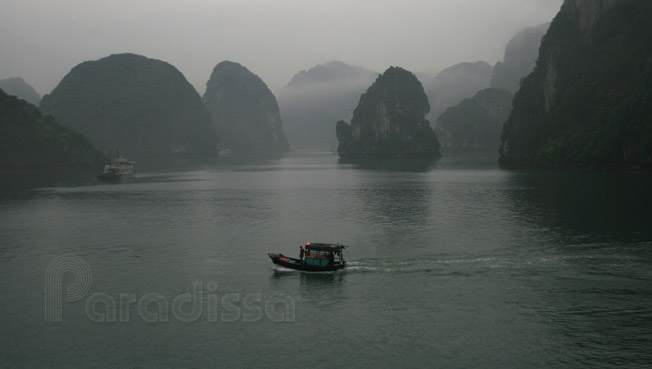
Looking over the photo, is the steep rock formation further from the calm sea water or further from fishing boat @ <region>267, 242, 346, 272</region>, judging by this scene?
fishing boat @ <region>267, 242, 346, 272</region>

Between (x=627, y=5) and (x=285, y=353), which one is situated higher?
(x=627, y=5)

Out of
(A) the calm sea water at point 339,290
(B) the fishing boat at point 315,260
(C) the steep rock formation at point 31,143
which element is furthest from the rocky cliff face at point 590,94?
(C) the steep rock formation at point 31,143

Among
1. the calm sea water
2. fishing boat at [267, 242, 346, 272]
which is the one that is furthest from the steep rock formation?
fishing boat at [267, 242, 346, 272]

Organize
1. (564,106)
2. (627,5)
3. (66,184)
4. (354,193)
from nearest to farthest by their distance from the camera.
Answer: (354,193), (66,184), (627,5), (564,106)

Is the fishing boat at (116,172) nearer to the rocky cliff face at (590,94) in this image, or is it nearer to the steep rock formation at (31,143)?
the steep rock formation at (31,143)

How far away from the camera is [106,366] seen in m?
25.3

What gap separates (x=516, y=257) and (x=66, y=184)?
10871 centimetres

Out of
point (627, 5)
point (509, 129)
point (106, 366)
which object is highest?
point (627, 5)

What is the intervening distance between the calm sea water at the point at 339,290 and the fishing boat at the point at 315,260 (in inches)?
30.9

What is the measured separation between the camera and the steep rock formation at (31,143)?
555ft

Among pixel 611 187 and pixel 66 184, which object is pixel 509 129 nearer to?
pixel 611 187

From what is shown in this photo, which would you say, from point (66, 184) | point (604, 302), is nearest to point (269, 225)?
point (604, 302)
